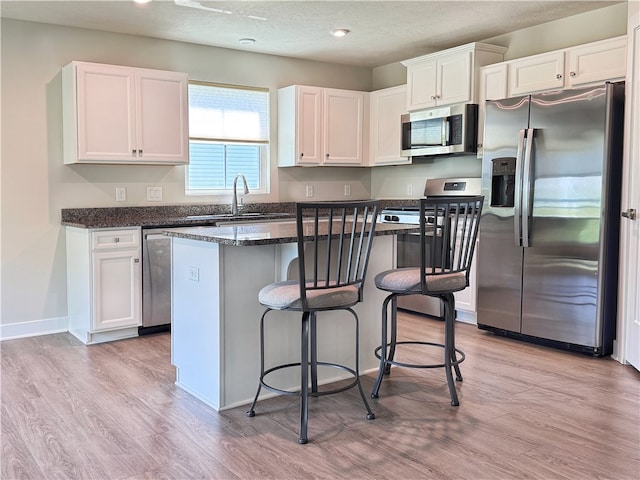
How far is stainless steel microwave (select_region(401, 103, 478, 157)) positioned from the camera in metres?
4.87

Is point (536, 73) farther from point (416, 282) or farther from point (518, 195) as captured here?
point (416, 282)

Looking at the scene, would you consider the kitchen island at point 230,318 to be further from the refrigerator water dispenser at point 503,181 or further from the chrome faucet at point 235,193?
the chrome faucet at point 235,193

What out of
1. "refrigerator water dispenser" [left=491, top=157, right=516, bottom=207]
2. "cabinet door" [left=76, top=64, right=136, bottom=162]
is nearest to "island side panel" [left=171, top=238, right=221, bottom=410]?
"cabinet door" [left=76, top=64, right=136, bottom=162]

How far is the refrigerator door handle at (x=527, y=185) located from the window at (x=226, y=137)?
2.63m

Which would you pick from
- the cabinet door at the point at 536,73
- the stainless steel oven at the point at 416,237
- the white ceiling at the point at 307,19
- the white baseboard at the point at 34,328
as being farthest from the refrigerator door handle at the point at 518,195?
the white baseboard at the point at 34,328

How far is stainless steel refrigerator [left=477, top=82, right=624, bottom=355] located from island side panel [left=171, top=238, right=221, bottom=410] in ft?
7.52

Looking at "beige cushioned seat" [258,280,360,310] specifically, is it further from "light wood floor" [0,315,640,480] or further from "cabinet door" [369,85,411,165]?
"cabinet door" [369,85,411,165]

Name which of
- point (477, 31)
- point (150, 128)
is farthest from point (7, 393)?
point (477, 31)

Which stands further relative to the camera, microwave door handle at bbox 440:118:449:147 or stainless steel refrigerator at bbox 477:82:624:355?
microwave door handle at bbox 440:118:449:147

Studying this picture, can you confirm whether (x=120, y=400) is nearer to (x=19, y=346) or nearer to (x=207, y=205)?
(x=19, y=346)

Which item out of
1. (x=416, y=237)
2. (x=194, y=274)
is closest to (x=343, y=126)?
(x=416, y=237)

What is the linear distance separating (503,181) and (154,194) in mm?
2898

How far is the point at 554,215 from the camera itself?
3.93 meters

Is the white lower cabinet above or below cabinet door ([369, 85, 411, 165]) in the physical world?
below
